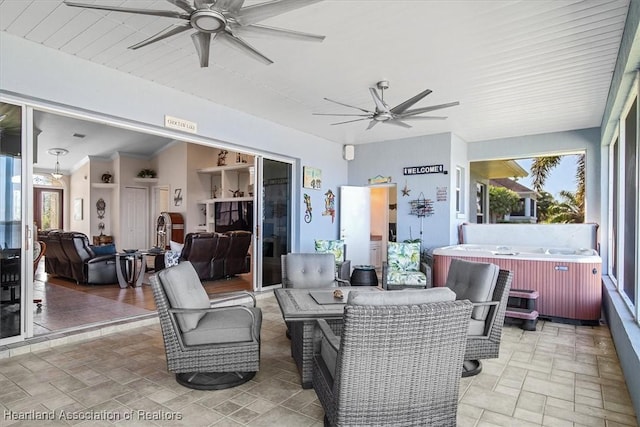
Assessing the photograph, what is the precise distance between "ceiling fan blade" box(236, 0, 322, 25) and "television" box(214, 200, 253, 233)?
7.08 m

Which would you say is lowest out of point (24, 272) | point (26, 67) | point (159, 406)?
point (159, 406)

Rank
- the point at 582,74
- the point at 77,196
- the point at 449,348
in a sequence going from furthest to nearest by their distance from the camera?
the point at 77,196 → the point at 582,74 → the point at 449,348

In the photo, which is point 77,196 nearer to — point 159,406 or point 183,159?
point 183,159

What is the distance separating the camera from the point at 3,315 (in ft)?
11.1

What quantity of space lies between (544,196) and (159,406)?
7.52m

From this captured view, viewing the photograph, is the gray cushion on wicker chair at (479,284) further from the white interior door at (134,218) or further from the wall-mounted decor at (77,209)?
the wall-mounted decor at (77,209)

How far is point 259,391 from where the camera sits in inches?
108

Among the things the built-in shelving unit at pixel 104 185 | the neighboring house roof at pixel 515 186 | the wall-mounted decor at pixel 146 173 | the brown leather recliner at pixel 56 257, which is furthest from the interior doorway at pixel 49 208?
the neighboring house roof at pixel 515 186

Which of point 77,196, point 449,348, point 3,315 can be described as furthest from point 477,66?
point 77,196

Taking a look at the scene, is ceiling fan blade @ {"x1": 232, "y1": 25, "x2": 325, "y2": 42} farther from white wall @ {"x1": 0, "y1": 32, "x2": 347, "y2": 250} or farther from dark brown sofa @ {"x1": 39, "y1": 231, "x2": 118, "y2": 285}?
dark brown sofa @ {"x1": 39, "y1": 231, "x2": 118, "y2": 285}

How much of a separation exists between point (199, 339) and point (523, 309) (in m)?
3.77

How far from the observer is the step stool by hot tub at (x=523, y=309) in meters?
4.35

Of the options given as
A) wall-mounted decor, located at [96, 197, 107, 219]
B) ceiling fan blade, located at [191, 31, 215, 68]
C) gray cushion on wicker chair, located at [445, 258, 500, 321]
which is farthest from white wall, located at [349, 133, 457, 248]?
wall-mounted decor, located at [96, 197, 107, 219]

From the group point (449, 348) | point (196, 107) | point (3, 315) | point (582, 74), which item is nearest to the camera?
point (449, 348)
